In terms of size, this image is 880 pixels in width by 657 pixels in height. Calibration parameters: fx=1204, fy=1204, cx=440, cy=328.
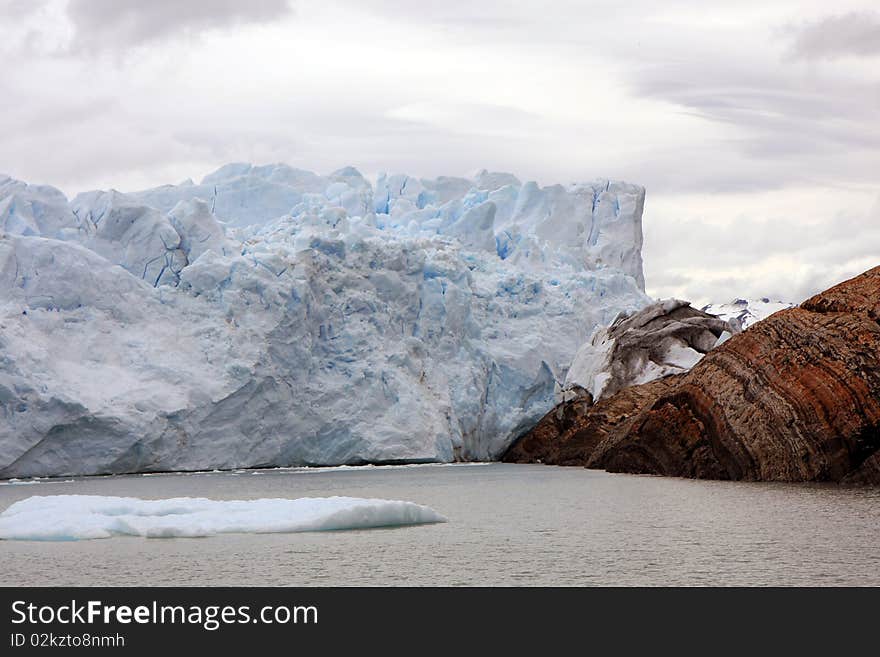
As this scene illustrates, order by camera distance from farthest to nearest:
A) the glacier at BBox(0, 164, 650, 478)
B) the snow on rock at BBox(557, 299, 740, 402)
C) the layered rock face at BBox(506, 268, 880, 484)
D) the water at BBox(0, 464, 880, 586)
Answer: the snow on rock at BBox(557, 299, 740, 402) → the glacier at BBox(0, 164, 650, 478) → the layered rock face at BBox(506, 268, 880, 484) → the water at BBox(0, 464, 880, 586)

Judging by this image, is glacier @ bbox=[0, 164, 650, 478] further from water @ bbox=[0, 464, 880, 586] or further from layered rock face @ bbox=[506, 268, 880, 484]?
layered rock face @ bbox=[506, 268, 880, 484]

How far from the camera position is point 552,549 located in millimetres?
14547

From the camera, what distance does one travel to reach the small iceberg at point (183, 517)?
16.0 m

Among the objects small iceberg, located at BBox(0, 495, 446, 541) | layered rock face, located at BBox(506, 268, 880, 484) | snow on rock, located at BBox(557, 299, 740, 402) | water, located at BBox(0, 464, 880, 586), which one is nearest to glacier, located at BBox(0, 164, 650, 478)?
snow on rock, located at BBox(557, 299, 740, 402)

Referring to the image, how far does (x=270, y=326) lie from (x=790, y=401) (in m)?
16.6

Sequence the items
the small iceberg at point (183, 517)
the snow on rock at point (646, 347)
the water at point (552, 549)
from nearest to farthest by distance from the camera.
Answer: the water at point (552, 549) < the small iceberg at point (183, 517) < the snow on rock at point (646, 347)

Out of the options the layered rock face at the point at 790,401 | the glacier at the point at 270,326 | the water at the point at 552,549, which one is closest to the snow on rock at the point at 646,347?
the glacier at the point at 270,326

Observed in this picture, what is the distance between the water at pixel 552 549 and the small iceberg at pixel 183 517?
0.22 meters

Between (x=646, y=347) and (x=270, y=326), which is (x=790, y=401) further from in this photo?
(x=270, y=326)

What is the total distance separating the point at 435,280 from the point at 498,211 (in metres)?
10.6

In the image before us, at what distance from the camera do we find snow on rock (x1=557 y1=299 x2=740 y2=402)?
3747 centimetres

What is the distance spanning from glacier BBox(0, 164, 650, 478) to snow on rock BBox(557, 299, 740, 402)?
2.81 metres

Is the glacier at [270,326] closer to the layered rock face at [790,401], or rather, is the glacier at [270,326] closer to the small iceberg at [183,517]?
the layered rock face at [790,401]
